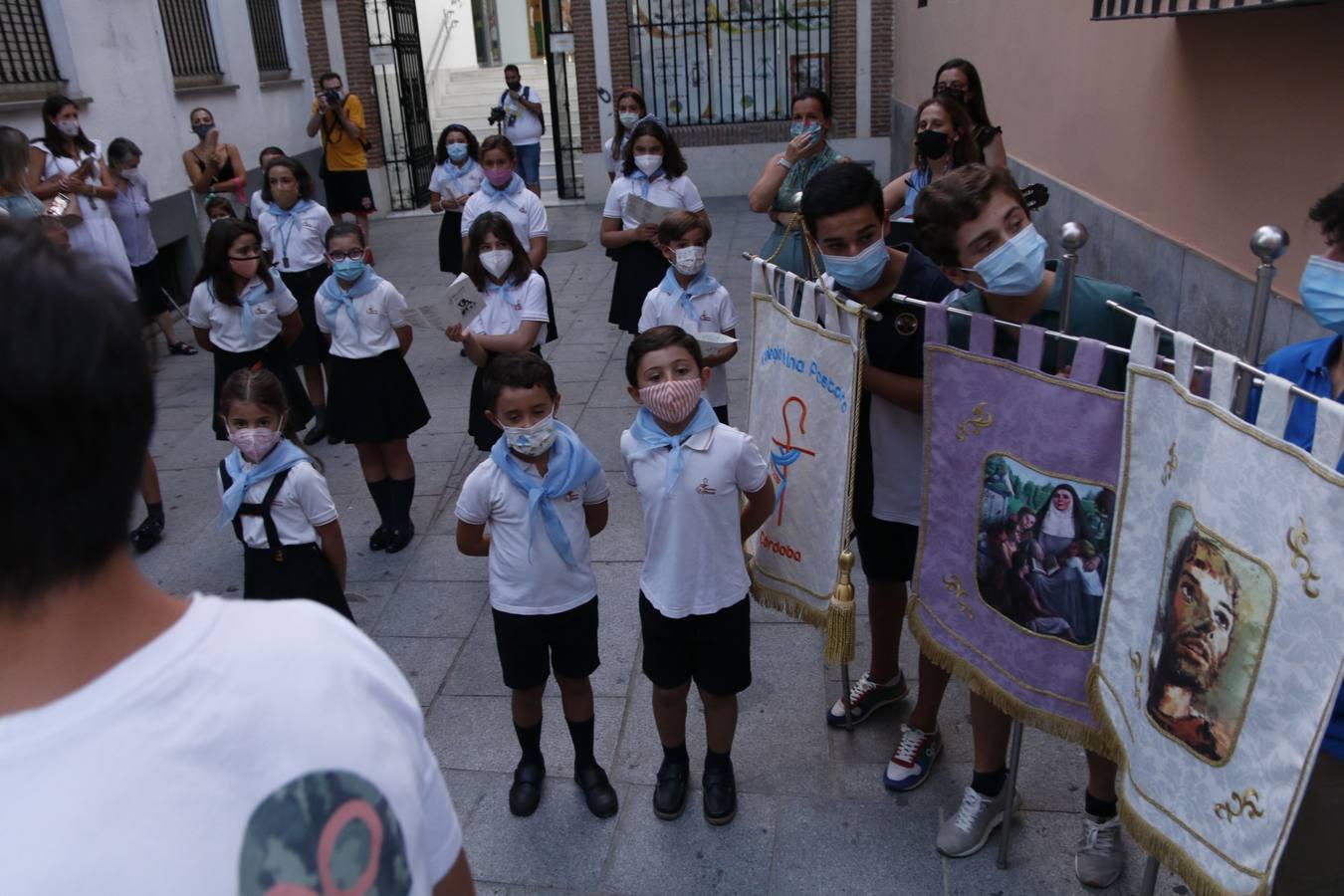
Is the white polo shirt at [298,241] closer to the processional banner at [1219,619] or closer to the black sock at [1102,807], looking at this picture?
the black sock at [1102,807]

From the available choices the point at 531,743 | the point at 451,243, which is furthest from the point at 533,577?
the point at 451,243

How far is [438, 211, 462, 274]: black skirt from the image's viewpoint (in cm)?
833

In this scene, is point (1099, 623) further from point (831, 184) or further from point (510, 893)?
point (510, 893)

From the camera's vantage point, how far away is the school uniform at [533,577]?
3.07 metres

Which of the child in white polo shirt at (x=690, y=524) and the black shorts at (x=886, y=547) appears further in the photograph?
the black shorts at (x=886, y=547)

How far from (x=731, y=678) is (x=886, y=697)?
0.80 metres

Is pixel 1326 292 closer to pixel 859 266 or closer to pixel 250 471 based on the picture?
pixel 859 266

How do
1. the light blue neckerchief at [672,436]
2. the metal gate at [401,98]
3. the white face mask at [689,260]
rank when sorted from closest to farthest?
the light blue neckerchief at [672,436], the white face mask at [689,260], the metal gate at [401,98]

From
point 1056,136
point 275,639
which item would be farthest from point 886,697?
point 1056,136

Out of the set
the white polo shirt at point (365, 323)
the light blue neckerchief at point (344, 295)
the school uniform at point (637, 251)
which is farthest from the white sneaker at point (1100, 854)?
the school uniform at point (637, 251)

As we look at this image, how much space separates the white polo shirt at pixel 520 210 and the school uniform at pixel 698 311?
1.88 meters

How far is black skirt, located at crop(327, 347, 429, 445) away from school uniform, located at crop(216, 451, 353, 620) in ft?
4.65

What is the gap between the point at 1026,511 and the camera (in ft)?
8.28

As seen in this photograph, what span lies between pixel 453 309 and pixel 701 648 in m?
2.37
